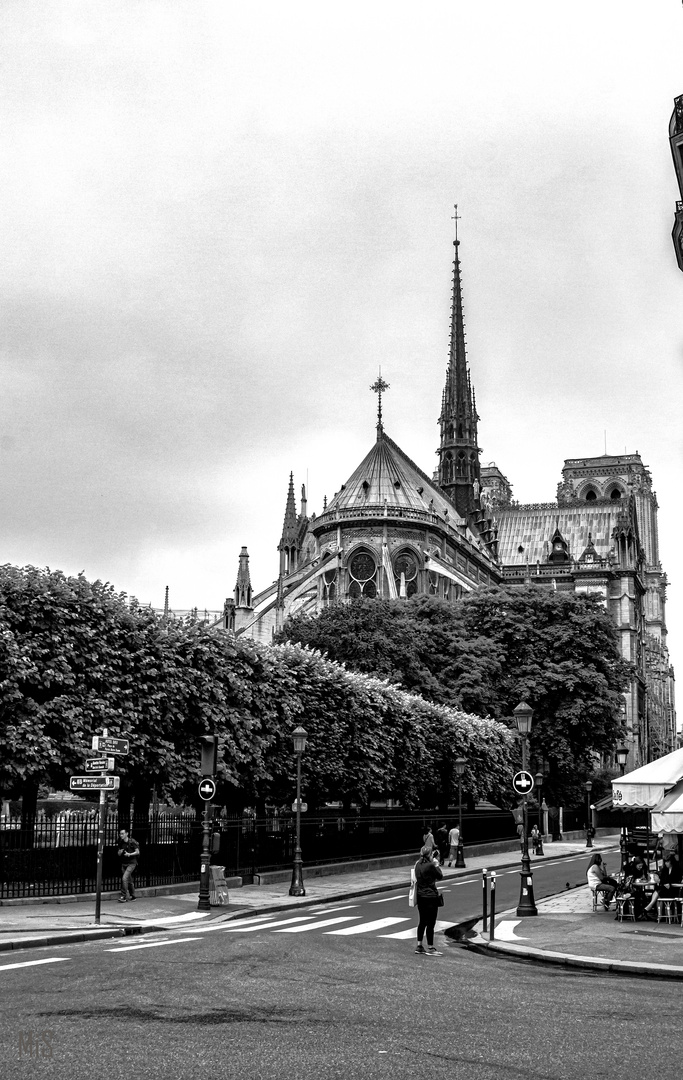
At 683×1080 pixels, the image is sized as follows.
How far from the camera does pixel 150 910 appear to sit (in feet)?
82.0

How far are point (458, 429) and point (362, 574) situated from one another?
44.1m

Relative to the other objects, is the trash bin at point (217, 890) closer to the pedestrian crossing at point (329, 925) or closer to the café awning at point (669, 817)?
the pedestrian crossing at point (329, 925)

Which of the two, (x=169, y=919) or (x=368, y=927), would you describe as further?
(x=169, y=919)

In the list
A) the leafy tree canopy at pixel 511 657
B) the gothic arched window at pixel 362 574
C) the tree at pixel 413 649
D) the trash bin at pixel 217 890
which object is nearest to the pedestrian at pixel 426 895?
the trash bin at pixel 217 890

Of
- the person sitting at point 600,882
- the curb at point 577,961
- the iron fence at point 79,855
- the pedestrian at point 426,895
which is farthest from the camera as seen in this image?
the iron fence at point 79,855

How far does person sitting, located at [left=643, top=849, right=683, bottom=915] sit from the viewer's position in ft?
77.4

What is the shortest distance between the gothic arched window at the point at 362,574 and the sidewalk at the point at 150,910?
237ft

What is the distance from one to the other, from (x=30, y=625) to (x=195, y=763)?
6.26 m

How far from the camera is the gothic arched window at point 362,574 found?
361 feet

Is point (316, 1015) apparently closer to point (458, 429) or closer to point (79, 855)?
point (79, 855)

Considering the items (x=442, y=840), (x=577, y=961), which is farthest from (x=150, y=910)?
(x=442, y=840)

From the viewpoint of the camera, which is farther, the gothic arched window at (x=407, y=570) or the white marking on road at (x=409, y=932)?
the gothic arched window at (x=407, y=570)

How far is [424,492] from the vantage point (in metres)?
128

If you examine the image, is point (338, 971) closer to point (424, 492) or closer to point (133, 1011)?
point (133, 1011)
